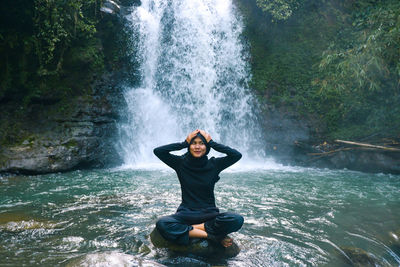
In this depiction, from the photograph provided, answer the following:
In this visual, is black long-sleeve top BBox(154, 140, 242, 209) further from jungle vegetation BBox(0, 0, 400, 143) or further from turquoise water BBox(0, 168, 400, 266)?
jungle vegetation BBox(0, 0, 400, 143)

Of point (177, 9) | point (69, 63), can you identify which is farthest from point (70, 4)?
point (177, 9)

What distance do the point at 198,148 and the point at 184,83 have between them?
10.2 meters

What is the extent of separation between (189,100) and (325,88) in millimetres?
5664

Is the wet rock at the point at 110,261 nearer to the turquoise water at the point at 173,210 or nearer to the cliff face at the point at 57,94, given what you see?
the turquoise water at the point at 173,210

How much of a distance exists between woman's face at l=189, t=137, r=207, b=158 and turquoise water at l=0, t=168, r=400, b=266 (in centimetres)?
112

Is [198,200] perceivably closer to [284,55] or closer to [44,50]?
[44,50]

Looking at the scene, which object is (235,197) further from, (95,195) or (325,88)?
(325,88)

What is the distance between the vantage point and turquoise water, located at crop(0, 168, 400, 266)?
3.17 meters

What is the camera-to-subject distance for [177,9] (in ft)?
46.5

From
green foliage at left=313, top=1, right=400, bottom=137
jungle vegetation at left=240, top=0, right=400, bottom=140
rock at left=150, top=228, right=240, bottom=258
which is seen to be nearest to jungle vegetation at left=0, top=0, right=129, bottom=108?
jungle vegetation at left=240, top=0, right=400, bottom=140

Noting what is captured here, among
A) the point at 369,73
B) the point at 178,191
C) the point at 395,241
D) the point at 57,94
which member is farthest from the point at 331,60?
the point at 57,94

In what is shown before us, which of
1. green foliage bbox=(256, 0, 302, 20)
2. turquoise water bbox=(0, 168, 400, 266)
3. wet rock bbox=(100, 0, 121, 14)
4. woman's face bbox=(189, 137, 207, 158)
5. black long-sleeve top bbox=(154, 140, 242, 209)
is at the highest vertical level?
green foliage bbox=(256, 0, 302, 20)

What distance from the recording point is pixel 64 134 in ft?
33.2

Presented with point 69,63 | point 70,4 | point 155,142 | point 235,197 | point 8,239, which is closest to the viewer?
point 8,239
